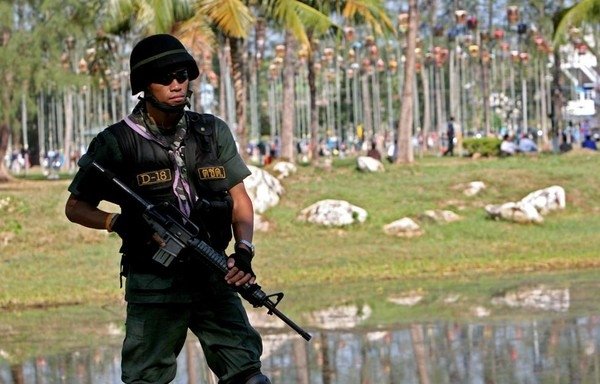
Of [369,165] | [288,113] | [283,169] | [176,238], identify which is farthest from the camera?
[288,113]

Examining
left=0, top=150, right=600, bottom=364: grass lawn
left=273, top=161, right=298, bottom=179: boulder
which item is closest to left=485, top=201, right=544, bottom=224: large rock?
left=0, top=150, right=600, bottom=364: grass lawn

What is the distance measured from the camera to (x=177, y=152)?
5586mm

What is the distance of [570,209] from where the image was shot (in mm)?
23266

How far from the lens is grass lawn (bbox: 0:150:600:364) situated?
1437 cm

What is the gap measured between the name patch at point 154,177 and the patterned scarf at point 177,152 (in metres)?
0.04

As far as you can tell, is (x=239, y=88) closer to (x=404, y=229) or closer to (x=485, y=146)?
(x=404, y=229)

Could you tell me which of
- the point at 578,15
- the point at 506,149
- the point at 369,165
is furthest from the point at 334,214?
the point at 506,149

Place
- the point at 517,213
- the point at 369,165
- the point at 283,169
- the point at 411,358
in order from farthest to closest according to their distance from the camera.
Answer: the point at 369,165 < the point at 283,169 < the point at 517,213 < the point at 411,358

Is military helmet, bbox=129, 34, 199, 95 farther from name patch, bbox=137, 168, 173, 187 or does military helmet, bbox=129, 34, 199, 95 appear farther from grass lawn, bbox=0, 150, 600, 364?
grass lawn, bbox=0, 150, 600, 364

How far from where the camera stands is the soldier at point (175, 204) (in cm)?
556

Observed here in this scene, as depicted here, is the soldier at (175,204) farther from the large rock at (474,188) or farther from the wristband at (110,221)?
the large rock at (474,188)

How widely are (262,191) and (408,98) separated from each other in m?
11.2

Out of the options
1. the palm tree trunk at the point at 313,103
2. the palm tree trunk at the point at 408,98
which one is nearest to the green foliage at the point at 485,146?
the palm tree trunk at the point at 313,103

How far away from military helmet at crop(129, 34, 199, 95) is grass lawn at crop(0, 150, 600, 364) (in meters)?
5.94
